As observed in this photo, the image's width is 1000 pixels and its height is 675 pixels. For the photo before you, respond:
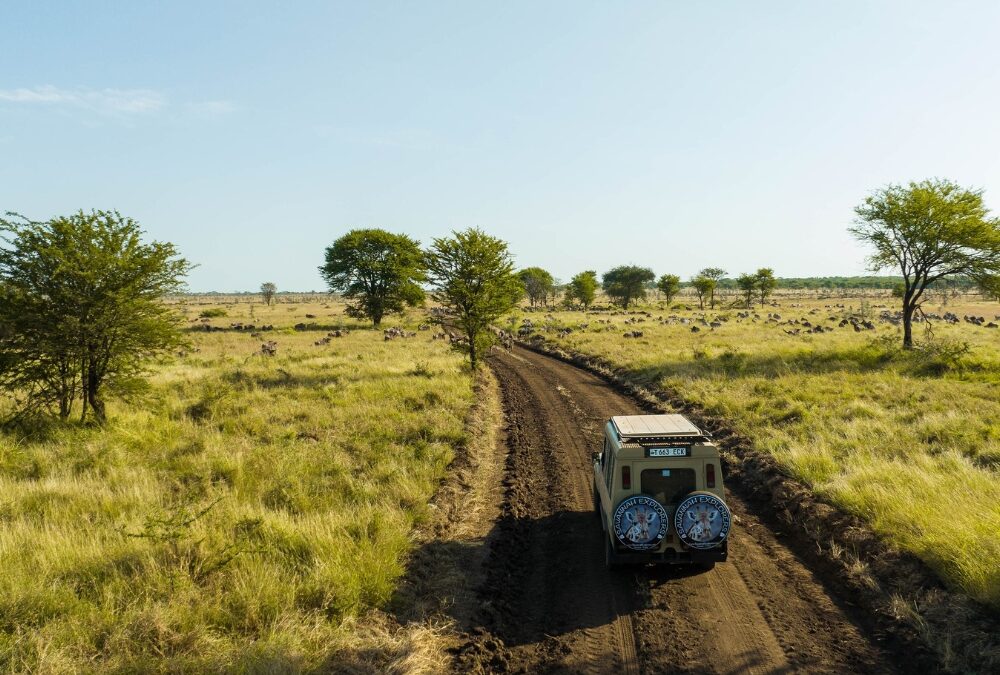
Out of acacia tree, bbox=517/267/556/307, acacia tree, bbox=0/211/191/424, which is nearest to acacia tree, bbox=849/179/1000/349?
acacia tree, bbox=0/211/191/424

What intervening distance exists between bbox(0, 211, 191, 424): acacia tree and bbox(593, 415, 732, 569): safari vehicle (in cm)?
1641

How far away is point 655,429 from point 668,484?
43.3 inches

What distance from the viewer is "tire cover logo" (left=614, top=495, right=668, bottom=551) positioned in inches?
298

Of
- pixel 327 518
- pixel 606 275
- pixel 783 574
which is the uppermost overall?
pixel 606 275

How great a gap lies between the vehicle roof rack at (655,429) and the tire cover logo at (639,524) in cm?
108

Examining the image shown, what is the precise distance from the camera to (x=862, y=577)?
792 cm

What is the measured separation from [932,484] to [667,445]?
6.63 meters

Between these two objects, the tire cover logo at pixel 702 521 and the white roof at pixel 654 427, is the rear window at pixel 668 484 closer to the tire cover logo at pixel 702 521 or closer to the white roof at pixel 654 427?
the tire cover logo at pixel 702 521

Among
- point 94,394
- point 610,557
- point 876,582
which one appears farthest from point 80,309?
point 876,582

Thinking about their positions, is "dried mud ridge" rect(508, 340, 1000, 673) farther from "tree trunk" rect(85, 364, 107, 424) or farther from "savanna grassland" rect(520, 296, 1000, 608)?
"tree trunk" rect(85, 364, 107, 424)

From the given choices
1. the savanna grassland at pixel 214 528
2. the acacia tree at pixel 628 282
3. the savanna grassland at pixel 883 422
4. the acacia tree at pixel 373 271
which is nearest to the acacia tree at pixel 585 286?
the acacia tree at pixel 628 282

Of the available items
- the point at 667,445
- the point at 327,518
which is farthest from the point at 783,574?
the point at 327,518

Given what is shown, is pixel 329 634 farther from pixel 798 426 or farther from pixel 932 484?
pixel 798 426

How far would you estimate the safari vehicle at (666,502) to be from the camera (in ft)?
24.8
